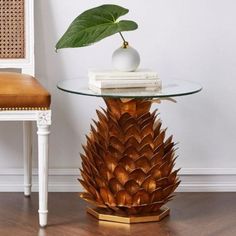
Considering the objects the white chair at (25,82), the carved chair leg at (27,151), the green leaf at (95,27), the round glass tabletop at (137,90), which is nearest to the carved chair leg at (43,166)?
the white chair at (25,82)

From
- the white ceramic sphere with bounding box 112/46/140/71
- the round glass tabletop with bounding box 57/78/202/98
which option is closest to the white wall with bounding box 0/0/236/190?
the round glass tabletop with bounding box 57/78/202/98

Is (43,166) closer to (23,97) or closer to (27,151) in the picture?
(23,97)

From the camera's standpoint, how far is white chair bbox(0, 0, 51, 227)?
91.0 inches

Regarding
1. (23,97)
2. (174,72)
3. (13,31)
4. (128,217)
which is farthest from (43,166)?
(174,72)

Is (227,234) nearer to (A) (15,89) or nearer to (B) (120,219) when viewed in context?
(B) (120,219)

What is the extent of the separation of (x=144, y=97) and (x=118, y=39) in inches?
25.1

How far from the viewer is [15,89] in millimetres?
2314

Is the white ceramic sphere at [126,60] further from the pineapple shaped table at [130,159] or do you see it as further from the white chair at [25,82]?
the white chair at [25,82]

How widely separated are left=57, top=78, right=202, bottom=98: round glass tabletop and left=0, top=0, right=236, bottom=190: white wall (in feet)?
0.91

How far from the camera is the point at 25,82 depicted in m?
2.43

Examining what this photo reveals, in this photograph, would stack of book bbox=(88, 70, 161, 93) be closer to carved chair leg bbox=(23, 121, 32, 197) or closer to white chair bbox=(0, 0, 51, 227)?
white chair bbox=(0, 0, 51, 227)

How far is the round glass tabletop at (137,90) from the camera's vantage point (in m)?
2.25

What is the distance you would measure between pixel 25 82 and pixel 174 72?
0.68 m

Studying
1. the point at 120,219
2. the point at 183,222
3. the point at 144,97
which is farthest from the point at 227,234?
the point at 144,97
